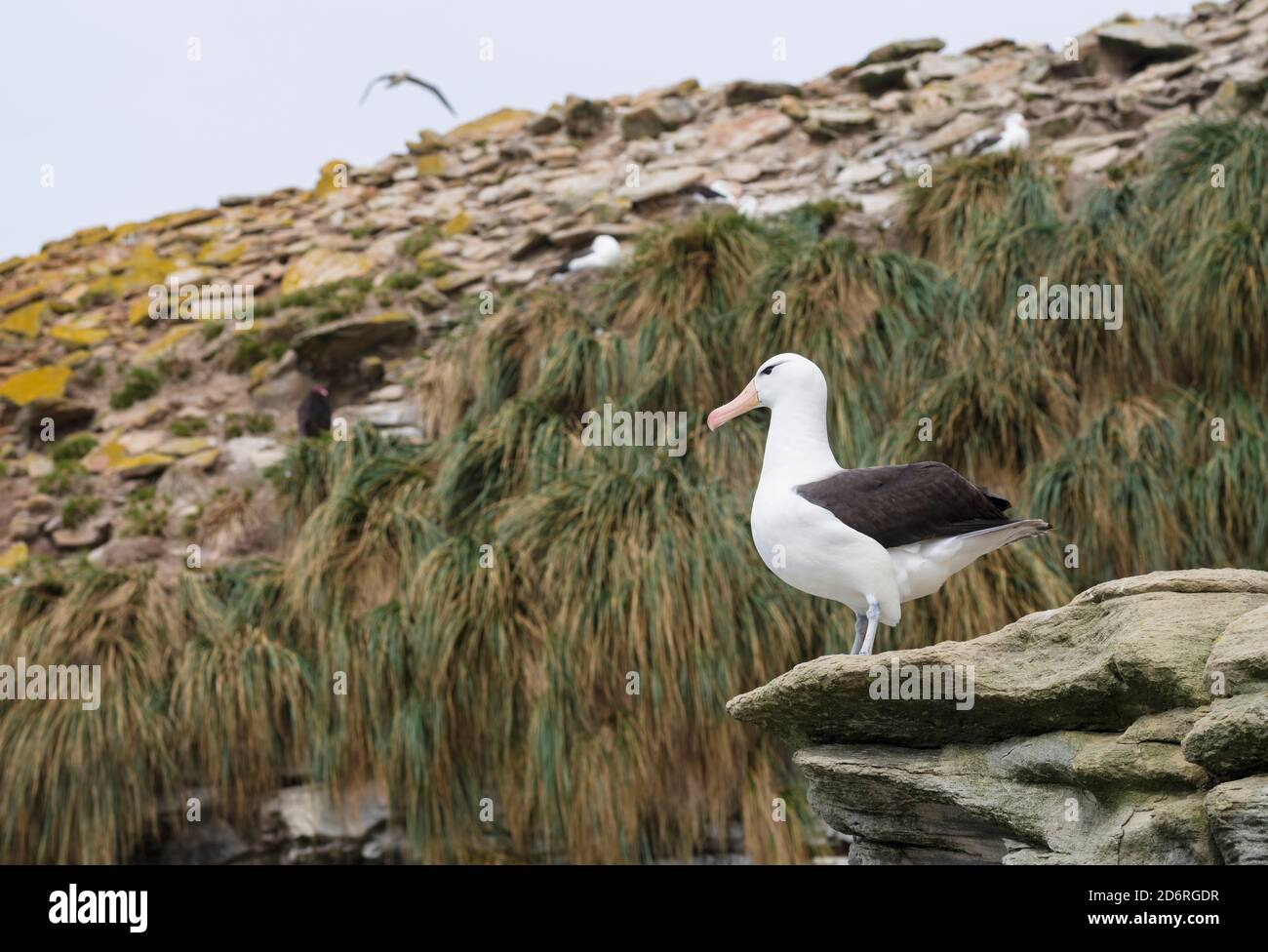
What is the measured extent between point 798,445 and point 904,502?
42cm

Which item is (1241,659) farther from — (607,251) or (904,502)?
(607,251)

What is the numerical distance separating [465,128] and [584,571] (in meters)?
14.0

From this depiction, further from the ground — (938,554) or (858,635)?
(938,554)

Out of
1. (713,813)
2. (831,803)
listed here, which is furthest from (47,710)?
(831,803)

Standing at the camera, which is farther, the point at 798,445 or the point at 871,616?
the point at 798,445

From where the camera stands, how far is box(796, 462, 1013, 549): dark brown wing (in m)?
4.49

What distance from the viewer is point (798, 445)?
471 centimetres

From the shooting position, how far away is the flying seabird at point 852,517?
14.7 ft

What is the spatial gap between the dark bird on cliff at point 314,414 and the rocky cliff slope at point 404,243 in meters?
0.44

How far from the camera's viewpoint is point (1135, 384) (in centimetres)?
1052

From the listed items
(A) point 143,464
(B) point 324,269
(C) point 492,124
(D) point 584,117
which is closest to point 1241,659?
(A) point 143,464

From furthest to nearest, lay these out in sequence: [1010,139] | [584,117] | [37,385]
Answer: [584,117]
[37,385]
[1010,139]

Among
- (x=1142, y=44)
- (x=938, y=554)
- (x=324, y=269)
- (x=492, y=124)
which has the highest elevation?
(x=492, y=124)

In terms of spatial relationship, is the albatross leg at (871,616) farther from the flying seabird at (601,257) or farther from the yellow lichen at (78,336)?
the yellow lichen at (78,336)
